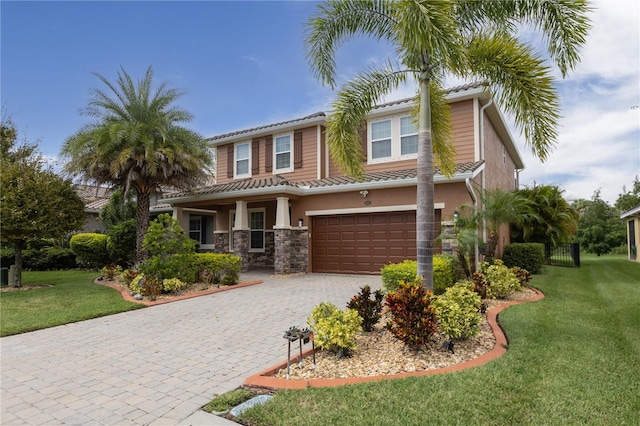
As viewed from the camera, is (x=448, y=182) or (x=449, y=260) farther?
(x=448, y=182)

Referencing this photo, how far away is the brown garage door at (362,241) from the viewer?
493 inches

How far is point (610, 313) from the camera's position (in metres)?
6.84

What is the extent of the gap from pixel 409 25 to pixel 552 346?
196 inches

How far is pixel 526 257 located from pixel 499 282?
5849mm

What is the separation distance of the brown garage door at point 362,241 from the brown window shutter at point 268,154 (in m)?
4.12

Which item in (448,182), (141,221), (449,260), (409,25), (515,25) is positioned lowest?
(449,260)

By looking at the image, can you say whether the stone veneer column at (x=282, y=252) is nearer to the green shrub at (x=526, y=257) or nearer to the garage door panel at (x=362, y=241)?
the garage door panel at (x=362, y=241)

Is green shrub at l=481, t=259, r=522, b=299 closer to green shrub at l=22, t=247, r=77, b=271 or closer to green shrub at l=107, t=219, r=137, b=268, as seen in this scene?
green shrub at l=107, t=219, r=137, b=268

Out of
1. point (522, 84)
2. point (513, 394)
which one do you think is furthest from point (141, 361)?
point (522, 84)

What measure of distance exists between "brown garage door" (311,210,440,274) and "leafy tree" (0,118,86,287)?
8.46 metres

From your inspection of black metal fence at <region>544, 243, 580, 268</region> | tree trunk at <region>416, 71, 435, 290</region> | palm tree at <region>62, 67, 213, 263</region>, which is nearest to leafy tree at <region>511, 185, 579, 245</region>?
black metal fence at <region>544, 243, 580, 268</region>

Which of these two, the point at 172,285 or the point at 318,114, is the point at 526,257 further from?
the point at 172,285

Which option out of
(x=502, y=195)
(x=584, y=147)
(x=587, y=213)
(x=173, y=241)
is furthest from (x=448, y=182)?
(x=587, y=213)

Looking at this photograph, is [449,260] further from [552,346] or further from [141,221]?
[141,221]
